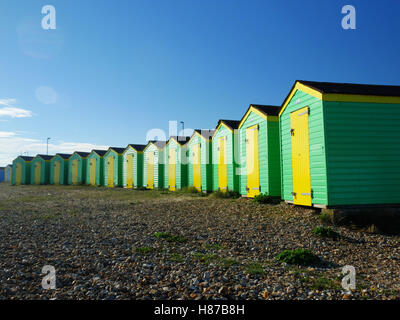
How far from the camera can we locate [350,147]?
8312mm

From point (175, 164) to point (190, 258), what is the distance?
15455 millimetres

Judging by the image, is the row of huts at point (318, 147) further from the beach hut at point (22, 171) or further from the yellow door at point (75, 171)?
the beach hut at point (22, 171)

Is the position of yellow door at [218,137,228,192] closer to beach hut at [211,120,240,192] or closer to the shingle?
beach hut at [211,120,240,192]

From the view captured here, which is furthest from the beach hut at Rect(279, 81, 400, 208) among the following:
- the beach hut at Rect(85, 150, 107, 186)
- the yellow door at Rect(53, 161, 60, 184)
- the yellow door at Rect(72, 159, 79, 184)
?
the yellow door at Rect(53, 161, 60, 184)

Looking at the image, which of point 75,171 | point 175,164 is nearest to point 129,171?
point 175,164

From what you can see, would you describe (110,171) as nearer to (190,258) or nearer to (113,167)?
(113,167)

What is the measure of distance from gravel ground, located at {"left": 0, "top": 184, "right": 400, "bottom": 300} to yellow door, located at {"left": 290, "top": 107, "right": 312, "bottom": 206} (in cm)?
57

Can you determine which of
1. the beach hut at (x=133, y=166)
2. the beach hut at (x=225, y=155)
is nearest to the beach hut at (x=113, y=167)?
the beach hut at (x=133, y=166)

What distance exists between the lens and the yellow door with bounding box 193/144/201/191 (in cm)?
1759

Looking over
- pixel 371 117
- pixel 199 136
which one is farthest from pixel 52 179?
pixel 371 117

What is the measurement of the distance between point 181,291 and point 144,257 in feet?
5.09

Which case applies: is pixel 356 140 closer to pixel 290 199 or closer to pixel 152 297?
pixel 290 199

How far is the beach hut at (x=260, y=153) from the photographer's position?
11.3 meters

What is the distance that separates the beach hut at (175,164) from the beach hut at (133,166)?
3655 mm
